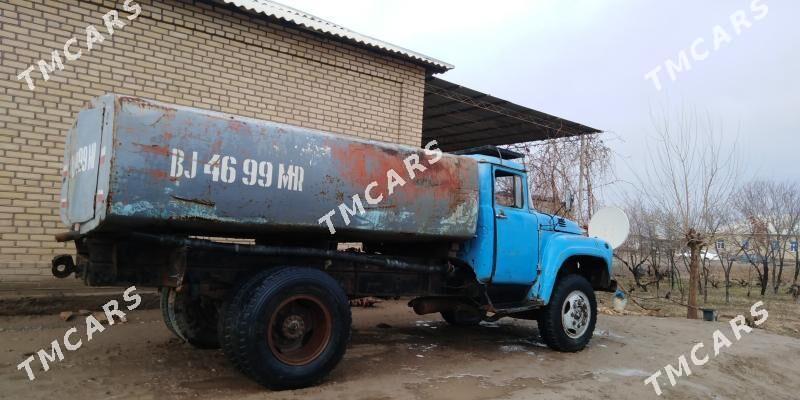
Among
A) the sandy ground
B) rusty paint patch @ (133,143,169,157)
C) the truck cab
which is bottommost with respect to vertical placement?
the sandy ground

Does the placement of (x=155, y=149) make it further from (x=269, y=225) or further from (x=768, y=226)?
(x=768, y=226)

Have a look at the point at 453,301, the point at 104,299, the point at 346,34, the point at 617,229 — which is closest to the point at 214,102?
the point at 346,34

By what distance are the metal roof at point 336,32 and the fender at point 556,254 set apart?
444cm

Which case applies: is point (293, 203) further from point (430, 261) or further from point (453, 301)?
point (453, 301)

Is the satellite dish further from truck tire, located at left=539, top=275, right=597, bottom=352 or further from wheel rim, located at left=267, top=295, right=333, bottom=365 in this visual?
wheel rim, located at left=267, top=295, right=333, bottom=365

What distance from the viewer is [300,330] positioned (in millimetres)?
4648

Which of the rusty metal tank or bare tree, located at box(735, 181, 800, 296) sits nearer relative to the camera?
the rusty metal tank

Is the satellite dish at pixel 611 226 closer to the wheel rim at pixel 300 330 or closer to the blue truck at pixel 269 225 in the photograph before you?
the blue truck at pixel 269 225

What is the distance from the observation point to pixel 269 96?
8.45 meters

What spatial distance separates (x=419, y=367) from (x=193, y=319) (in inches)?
90.9

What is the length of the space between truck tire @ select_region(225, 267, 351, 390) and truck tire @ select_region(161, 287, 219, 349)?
127 cm

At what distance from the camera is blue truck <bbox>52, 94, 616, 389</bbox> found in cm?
404

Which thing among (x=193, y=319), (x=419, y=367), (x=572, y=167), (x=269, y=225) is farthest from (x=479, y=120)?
(x=269, y=225)

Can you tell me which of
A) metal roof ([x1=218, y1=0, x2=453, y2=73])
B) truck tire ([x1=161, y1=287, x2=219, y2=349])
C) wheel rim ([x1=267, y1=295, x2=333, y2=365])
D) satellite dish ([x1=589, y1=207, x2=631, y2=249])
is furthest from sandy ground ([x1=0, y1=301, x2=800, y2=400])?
metal roof ([x1=218, y1=0, x2=453, y2=73])
